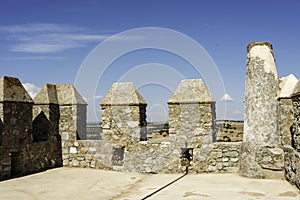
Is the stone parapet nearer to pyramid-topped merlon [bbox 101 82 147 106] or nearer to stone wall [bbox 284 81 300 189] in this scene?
pyramid-topped merlon [bbox 101 82 147 106]

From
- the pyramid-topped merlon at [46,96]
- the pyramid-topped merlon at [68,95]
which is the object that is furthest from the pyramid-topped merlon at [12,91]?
the pyramid-topped merlon at [68,95]

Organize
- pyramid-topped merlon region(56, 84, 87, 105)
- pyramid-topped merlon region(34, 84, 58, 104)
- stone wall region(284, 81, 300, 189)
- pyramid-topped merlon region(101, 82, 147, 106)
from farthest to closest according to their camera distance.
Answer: pyramid-topped merlon region(56, 84, 87, 105) < pyramid-topped merlon region(34, 84, 58, 104) < pyramid-topped merlon region(101, 82, 147, 106) < stone wall region(284, 81, 300, 189)

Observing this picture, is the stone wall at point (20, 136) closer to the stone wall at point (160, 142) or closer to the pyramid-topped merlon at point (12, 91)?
the pyramid-topped merlon at point (12, 91)

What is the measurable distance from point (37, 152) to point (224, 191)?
635 cm

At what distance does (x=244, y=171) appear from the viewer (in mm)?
9297

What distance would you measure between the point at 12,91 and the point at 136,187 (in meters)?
4.77

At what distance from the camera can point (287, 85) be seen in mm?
8992

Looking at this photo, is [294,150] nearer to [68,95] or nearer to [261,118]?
[261,118]

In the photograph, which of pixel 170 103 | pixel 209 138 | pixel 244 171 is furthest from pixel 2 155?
pixel 244 171

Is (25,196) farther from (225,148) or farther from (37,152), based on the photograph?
(225,148)

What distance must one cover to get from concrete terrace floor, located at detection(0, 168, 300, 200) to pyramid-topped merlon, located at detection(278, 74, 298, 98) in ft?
7.67

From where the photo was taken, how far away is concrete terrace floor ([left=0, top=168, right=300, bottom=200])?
725 cm

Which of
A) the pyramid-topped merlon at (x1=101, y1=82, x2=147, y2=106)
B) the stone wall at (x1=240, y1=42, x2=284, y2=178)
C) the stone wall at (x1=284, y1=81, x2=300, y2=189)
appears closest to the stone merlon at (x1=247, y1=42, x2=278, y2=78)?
the stone wall at (x1=240, y1=42, x2=284, y2=178)

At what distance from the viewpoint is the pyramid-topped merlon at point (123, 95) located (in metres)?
10.8
